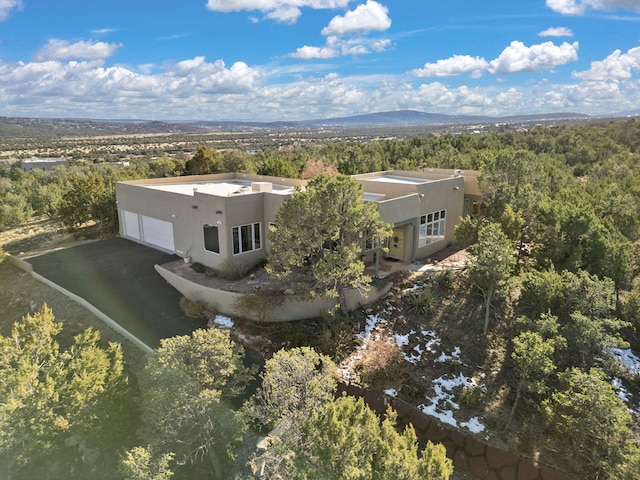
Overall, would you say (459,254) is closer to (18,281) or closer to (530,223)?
(530,223)

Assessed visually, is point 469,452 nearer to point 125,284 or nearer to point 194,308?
point 194,308

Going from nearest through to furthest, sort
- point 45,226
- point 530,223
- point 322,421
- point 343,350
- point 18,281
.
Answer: point 322,421, point 343,350, point 18,281, point 530,223, point 45,226

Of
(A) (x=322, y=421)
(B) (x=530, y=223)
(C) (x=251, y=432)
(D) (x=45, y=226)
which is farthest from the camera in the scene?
(D) (x=45, y=226)

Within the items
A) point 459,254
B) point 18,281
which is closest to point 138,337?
point 18,281

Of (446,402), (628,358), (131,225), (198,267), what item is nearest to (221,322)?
(198,267)

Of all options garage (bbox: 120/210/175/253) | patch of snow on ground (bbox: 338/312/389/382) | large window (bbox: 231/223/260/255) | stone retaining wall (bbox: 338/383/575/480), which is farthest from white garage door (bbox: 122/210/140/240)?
stone retaining wall (bbox: 338/383/575/480)

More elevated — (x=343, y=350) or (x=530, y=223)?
(x=530, y=223)
